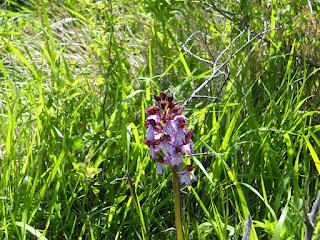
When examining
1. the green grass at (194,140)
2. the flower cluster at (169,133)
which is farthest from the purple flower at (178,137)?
the green grass at (194,140)

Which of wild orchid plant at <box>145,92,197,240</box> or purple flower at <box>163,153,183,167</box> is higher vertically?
wild orchid plant at <box>145,92,197,240</box>

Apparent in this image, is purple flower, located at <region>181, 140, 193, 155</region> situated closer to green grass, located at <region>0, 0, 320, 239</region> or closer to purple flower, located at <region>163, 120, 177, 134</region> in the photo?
purple flower, located at <region>163, 120, 177, 134</region>

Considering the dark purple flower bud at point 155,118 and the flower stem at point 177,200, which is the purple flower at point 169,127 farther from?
the flower stem at point 177,200

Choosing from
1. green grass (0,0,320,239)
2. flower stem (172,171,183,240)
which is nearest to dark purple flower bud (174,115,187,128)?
flower stem (172,171,183,240)

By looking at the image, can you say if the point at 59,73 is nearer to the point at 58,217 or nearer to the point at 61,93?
the point at 61,93

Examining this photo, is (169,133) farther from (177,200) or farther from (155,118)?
(177,200)

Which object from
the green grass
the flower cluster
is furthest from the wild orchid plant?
the green grass

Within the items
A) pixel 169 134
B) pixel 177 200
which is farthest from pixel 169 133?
pixel 177 200

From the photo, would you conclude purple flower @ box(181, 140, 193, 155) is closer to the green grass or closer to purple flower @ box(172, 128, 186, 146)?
purple flower @ box(172, 128, 186, 146)

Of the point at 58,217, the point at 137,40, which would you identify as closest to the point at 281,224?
the point at 58,217

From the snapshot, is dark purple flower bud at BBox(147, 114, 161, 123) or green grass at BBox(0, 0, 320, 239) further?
green grass at BBox(0, 0, 320, 239)

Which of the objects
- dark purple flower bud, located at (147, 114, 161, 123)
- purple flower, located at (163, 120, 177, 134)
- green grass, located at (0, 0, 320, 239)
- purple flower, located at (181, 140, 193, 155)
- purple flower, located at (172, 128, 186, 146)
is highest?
dark purple flower bud, located at (147, 114, 161, 123)

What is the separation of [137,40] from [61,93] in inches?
42.9

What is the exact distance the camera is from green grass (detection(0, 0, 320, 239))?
277 cm
